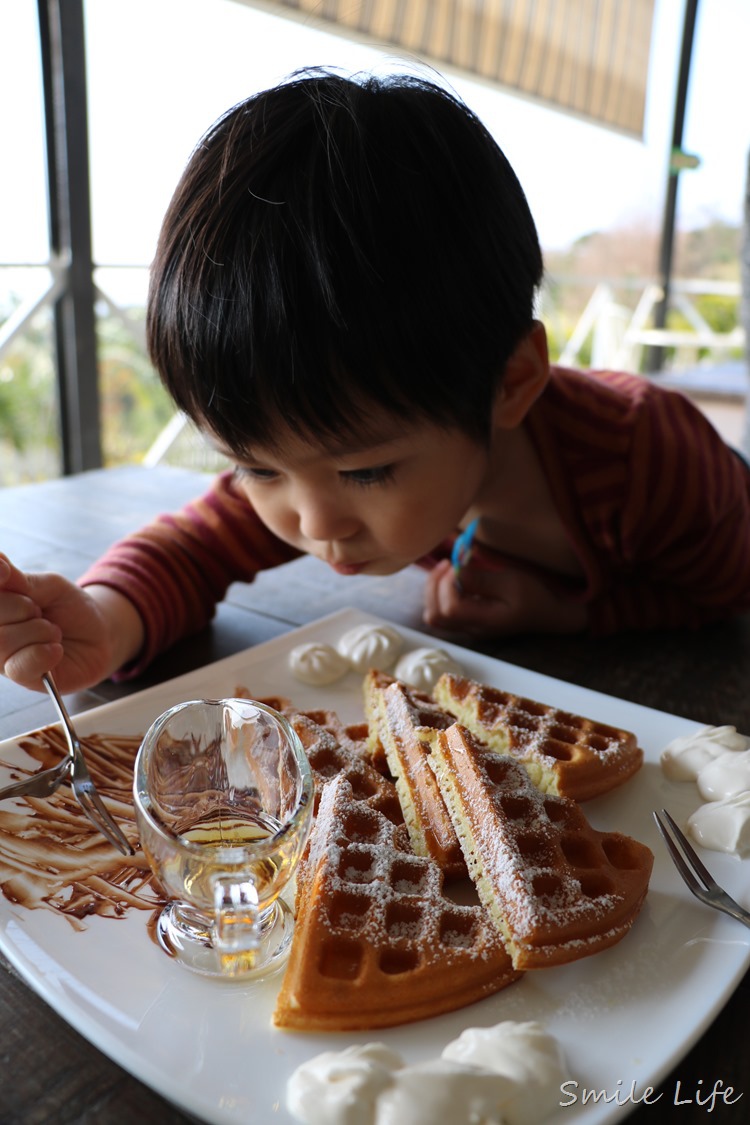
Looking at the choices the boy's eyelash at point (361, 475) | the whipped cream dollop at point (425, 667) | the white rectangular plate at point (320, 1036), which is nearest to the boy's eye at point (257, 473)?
the boy's eyelash at point (361, 475)

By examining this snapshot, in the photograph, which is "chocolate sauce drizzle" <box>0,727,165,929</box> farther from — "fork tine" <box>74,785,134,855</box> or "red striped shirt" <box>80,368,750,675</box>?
"red striped shirt" <box>80,368,750,675</box>

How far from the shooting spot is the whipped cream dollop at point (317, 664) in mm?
927

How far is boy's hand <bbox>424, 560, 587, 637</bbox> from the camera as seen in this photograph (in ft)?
3.76

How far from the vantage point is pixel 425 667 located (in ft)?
3.08

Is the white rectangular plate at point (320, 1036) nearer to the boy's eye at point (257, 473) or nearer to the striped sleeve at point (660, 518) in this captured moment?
the boy's eye at point (257, 473)

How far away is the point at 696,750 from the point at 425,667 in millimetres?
296

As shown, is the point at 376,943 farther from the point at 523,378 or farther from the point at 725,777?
the point at 523,378

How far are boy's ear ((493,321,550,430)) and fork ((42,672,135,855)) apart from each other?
0.59 metres

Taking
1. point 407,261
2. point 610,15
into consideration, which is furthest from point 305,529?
point 610,15

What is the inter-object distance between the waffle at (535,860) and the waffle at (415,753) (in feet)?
0.04

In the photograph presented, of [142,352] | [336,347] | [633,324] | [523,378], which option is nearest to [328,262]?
[336,347]

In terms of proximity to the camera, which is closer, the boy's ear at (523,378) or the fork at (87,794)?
the fork at (87,794)

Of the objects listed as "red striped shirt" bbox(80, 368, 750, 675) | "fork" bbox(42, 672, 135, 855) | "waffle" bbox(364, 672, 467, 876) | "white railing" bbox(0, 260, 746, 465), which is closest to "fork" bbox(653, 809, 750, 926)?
"waffle" bbox(364, 672, 467, 876)

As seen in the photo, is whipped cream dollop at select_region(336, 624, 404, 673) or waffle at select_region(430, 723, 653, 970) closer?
waffle at select_region(430, 723, 653, 970)
